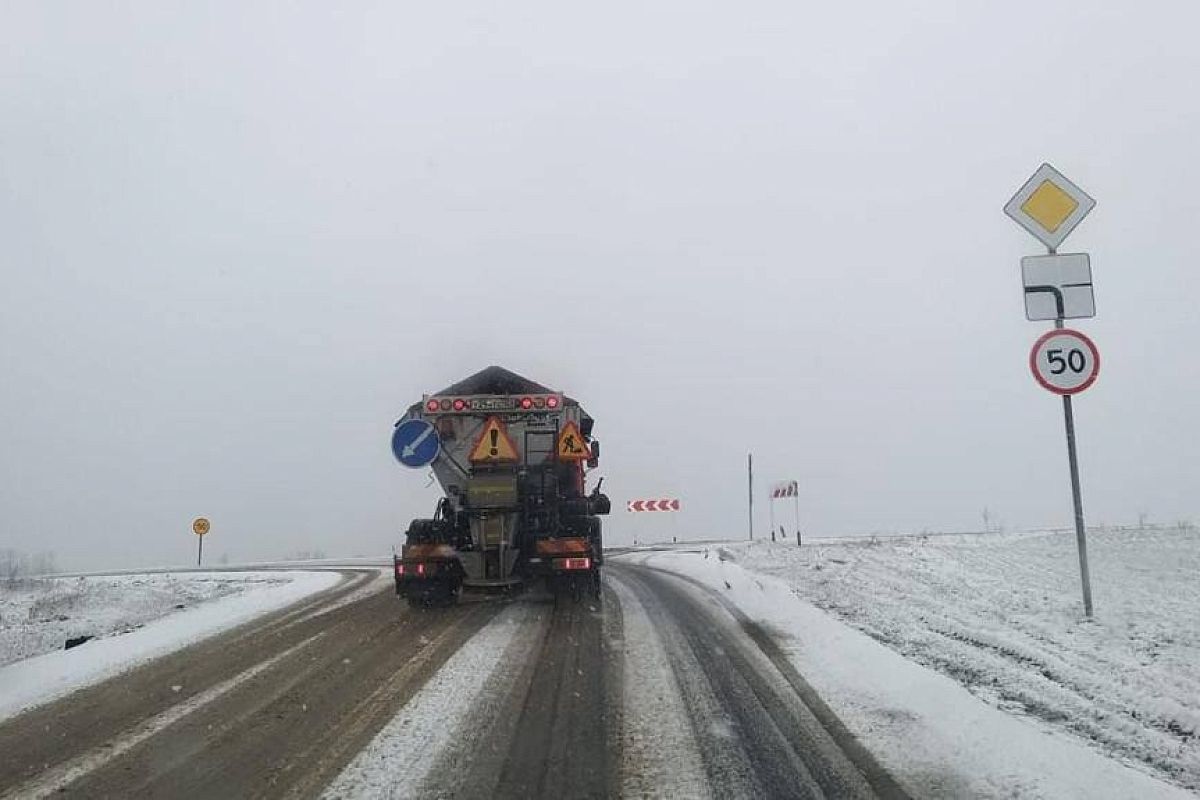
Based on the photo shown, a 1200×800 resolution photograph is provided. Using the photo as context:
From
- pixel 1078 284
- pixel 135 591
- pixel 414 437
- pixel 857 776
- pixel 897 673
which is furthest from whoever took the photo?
pixel 135 591

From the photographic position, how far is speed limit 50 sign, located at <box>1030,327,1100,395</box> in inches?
295

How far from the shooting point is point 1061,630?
681 centimetres

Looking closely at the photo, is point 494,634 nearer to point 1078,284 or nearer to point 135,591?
point 1078,284

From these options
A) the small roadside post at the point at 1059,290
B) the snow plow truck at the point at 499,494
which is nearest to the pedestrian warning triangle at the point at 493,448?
the snow plow truck at the point at 499,494

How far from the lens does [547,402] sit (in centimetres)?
1220

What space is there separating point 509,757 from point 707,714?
145 cm

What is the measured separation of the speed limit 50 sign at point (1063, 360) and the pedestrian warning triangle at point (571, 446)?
20.1ft

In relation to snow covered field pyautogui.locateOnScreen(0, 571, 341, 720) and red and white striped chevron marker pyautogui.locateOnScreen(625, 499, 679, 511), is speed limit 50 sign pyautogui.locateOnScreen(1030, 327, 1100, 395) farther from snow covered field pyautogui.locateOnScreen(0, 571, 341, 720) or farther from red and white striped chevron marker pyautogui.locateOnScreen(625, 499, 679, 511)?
red and white striped chevron marker pyautogui.locateOnScreen(625, 499, 679, 511)

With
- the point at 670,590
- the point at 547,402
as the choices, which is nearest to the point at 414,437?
the point at 547,402

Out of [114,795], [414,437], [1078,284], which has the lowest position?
[114,795]

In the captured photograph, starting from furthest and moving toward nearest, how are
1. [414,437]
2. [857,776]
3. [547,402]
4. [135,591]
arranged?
[135,591] < [547,402] < [414,437] < [857,776]

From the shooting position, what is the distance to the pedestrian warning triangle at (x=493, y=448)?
11.7 m

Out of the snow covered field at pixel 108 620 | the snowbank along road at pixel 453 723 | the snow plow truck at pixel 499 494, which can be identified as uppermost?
the snow plow truck at pixel 499 494

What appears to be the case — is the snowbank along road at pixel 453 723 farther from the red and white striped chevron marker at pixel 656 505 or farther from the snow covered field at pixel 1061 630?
the red and white striped chevron marker at pixel 656 505
